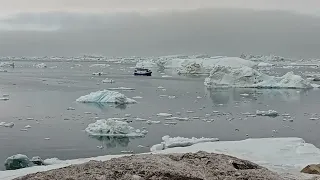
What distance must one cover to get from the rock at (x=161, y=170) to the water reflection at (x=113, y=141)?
831 cm

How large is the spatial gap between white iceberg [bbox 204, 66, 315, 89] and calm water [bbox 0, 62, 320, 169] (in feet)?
5.22

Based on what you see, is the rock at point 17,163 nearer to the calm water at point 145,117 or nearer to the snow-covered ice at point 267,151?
the calm water at point 145,117

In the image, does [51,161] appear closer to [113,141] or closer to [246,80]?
[113,141]

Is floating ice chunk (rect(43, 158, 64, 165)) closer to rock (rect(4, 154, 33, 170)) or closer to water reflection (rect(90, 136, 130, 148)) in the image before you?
rock (rect(4, 154, 33, 170))

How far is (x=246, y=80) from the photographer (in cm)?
3212

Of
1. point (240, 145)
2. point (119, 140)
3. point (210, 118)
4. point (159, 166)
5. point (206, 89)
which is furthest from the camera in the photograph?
point (206, 89)

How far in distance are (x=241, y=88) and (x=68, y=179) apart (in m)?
28.0

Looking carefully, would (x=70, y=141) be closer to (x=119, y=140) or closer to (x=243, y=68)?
(x=119, y=140)

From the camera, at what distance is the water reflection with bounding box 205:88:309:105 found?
84.7 ft

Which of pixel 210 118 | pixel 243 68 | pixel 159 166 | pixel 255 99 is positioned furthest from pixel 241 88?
pixel 159 166

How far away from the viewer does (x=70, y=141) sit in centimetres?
1389

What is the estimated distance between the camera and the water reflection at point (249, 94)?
25.8m

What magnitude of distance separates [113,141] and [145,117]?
4.46 meters

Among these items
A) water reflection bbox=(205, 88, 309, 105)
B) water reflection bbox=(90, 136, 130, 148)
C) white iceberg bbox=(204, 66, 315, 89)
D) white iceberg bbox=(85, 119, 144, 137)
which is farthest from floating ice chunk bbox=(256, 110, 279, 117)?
white iceberg bbox=(204, 66, 315, 89)
